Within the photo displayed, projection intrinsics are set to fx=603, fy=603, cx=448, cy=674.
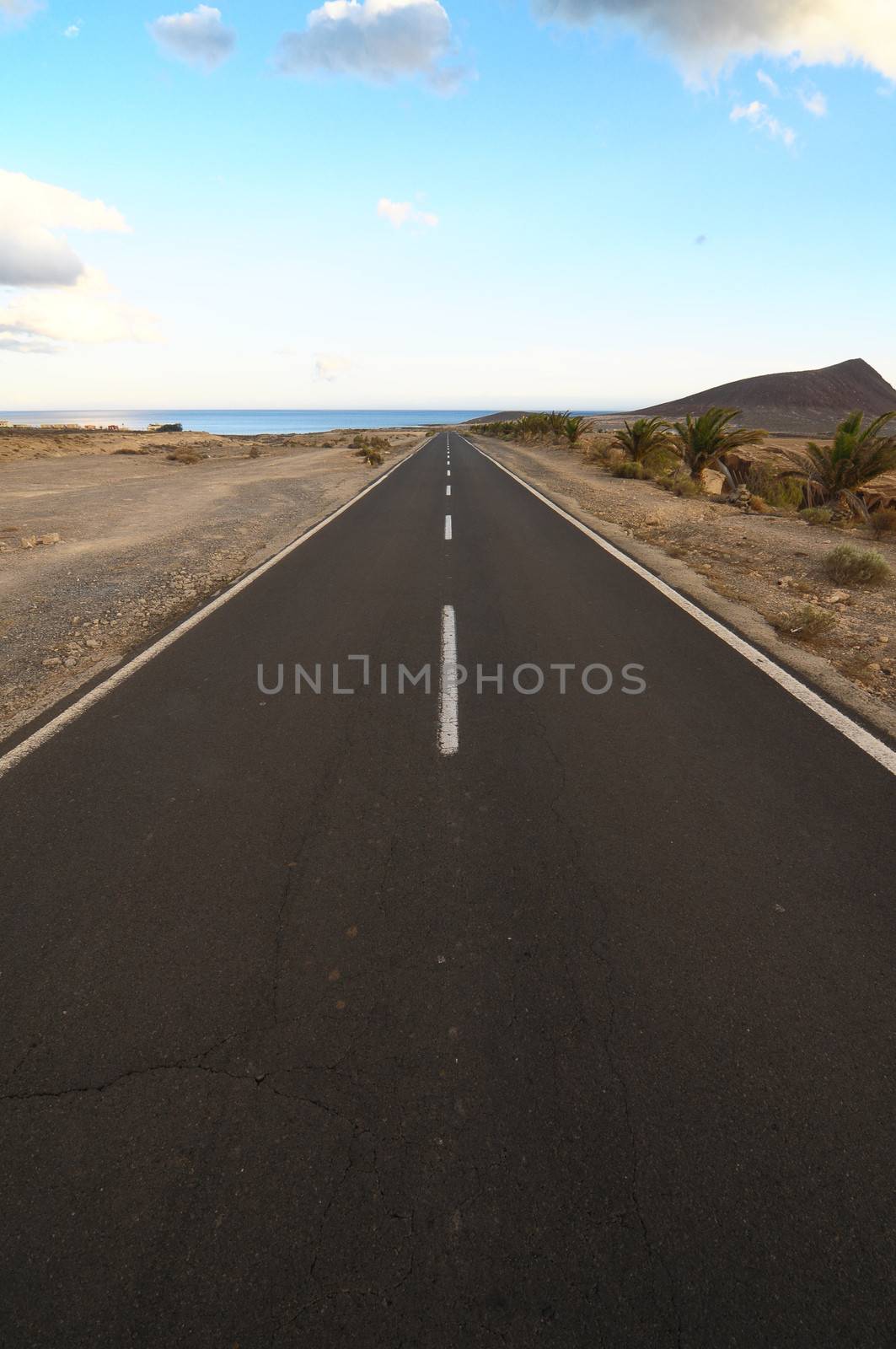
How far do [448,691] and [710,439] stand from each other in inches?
656

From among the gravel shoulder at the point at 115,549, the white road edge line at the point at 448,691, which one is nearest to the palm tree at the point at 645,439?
the gravel shoulder at the point at 115,549

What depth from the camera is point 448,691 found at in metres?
5.02

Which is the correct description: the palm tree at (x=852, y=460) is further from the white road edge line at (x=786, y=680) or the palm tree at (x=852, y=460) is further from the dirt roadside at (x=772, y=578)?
the white road edge line at (x=786, y=680)

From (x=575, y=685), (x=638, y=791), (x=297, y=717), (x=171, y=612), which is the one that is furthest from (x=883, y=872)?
(x=171, y=612)

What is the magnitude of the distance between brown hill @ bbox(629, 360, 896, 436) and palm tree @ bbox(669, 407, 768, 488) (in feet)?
128

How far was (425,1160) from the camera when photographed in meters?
1.94

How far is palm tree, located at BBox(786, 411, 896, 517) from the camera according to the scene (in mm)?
12312

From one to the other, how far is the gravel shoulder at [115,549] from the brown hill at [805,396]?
47.5 metres

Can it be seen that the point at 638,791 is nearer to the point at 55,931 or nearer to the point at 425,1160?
the point at 425,1160

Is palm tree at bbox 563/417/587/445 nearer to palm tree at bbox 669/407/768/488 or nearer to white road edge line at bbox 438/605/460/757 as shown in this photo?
palm tree at bbox 669/407/768/488

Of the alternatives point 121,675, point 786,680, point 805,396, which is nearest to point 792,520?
point 786,680

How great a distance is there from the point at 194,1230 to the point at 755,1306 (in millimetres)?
1587

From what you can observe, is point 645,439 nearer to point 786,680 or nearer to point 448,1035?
point 786,680

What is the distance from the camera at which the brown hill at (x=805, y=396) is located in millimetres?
55438
